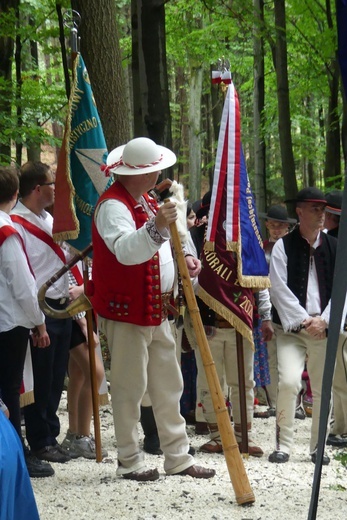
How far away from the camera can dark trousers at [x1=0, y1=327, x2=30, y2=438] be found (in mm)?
5535

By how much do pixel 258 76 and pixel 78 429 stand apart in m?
10.9

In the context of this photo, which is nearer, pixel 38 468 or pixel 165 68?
pixel 38 468

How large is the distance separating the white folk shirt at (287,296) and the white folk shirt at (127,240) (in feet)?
4.95

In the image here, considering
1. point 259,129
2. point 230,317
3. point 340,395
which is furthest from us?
point 259,129

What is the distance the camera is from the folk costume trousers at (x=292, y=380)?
6.88 m

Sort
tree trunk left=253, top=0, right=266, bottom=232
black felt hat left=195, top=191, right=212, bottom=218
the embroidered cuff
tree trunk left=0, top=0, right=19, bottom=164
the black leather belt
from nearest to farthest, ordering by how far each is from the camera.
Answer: the embroidered cuff → the black leather belt → black felt hat left=195, top=191, right=212, bottom=218 → tree trunk left=0, top=0, right=19, bottom=164 → tree trunk left=253, top=0, right=266, bottom=232

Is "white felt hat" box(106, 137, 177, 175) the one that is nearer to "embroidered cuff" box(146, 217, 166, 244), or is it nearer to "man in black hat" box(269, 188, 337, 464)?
"embroidered cuff" box(146, 217, 166, 244)

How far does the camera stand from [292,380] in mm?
6875

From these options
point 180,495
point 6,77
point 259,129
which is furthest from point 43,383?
point 259,129

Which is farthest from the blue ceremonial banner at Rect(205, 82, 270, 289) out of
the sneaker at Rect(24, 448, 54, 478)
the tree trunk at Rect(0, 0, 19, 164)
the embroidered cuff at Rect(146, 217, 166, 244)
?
the tree trunk at Rect(0, 0, 19, 164)

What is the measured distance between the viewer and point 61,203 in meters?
6.35

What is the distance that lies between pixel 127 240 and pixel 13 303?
971 mm

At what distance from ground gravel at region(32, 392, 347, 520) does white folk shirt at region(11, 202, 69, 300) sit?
1.36 metres

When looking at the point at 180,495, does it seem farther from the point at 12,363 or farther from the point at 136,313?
the point at 12,363
